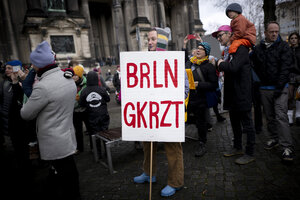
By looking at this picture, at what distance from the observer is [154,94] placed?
7.47ft

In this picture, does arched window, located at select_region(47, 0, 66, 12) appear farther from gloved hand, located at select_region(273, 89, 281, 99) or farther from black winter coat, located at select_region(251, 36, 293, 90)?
gloved hand, located at select_region(273, 89, 281, 99)

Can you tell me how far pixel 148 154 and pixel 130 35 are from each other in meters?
24.7

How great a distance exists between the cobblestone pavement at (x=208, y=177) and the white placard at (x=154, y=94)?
102 centimetres

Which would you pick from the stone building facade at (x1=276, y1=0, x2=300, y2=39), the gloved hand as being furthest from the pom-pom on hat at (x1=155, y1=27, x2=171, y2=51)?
the stone building facade at (x1=276, y1=0, x2=300, y2=39)

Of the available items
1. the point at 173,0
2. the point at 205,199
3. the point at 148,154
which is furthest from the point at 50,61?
the point at 173,0

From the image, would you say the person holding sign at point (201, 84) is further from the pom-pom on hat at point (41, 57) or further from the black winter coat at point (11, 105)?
the black winter coat at point (11, 105)

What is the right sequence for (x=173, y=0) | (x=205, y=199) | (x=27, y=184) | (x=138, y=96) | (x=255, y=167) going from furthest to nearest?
(x=173, y=0)
(x=27, y=184)
(x=255, y=167)
(x=205, y=199)
(x=138, y=96)

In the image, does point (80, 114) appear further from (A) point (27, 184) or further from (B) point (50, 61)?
(B) point (50, 61)

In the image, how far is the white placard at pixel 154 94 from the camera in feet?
7.35

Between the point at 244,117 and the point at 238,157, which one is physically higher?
the point at 244,117

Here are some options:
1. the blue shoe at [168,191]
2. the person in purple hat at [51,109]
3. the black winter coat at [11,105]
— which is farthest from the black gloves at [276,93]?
the black winter coat at [11,105]

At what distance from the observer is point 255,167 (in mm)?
3180

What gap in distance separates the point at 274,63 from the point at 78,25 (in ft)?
56.9

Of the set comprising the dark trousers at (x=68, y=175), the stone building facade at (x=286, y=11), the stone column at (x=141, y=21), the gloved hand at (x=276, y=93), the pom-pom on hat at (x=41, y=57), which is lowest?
the dark trousers at (x=68, y=175)
